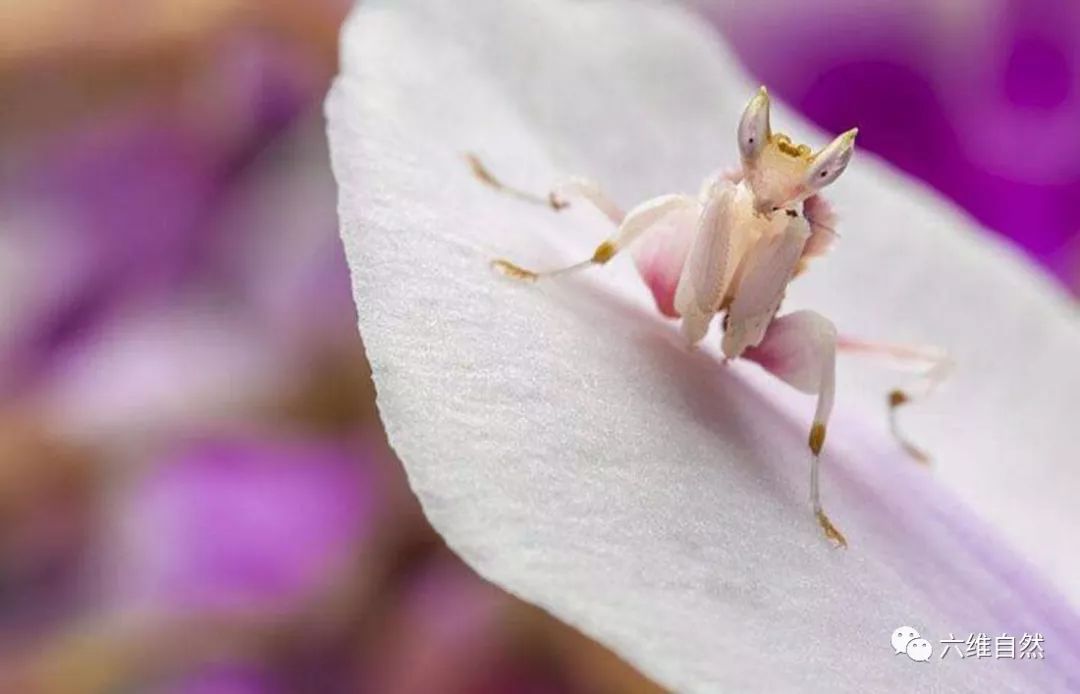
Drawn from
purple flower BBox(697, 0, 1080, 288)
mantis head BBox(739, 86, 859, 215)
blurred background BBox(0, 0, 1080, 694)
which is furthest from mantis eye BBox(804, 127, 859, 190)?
purple flower BBox(697, 0, 1080, 288)

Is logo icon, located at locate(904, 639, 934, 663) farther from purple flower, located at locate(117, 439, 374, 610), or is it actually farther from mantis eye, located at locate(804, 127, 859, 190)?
purple flower, located at locate(117, 439, 374, 610)

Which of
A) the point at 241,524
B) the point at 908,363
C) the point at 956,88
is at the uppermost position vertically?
the point at 908,363

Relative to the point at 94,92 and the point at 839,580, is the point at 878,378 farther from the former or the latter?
the point at 94,92

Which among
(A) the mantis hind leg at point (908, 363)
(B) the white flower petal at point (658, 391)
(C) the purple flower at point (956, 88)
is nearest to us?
(B) the white flower petal at point (658, 391)

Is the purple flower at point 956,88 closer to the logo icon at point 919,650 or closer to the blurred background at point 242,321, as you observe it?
the blurred background at point 242,321

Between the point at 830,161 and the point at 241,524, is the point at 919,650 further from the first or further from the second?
the point at 241,524

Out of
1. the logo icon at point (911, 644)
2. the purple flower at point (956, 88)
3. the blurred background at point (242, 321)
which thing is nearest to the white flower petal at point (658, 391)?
the logo icon at point (911, 644)

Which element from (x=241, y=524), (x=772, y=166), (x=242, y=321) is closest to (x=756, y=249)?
(x=772, y=166)
